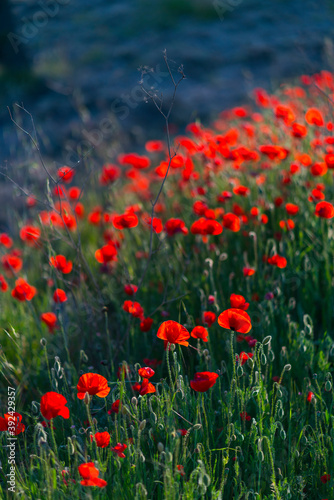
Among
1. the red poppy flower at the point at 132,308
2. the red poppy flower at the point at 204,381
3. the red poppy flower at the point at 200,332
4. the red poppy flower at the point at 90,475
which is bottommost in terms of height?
the red poppy flower at the point at 132,308

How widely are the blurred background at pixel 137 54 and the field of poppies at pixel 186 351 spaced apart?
3.90 m

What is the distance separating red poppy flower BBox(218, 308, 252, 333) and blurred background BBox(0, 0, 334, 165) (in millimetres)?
5039

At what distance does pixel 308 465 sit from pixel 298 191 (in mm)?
1481

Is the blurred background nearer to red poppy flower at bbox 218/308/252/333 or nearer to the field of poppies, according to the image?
the field of poppies

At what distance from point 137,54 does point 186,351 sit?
9708 millimetres

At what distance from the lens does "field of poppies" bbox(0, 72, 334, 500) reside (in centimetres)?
137

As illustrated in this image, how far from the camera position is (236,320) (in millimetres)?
1407

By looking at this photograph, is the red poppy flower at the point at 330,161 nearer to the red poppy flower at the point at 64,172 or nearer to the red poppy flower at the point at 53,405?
the red poppy flower at the point at 64,172

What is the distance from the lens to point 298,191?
2.63 meters

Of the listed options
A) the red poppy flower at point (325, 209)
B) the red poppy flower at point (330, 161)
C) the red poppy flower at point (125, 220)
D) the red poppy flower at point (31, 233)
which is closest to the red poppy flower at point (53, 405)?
the red poppy flower at point (125, 220)

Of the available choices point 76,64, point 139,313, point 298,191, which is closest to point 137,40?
point 76,64

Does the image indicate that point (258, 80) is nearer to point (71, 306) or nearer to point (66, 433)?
point (71, 306)

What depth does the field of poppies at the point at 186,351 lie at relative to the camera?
1.37 meters


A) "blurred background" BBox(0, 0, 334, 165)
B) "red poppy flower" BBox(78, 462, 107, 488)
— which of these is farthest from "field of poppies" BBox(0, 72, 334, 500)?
"blurred background" BBox(0, 0, 334, 165)
